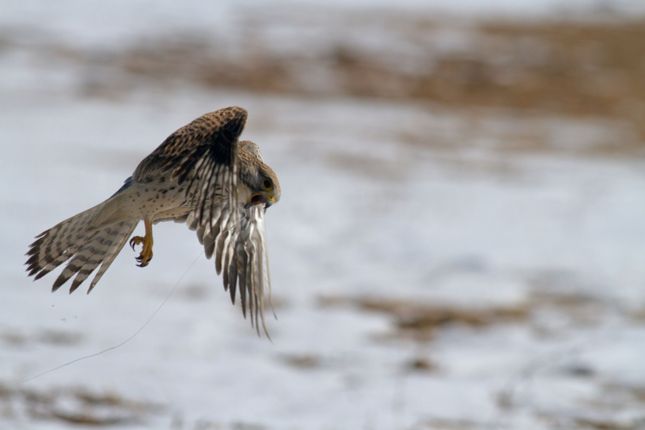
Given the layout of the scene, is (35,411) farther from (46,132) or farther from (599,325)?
(46,132)

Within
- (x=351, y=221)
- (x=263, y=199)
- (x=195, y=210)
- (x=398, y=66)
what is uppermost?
(x=398, y=66)

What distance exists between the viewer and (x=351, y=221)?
11742 millimetres

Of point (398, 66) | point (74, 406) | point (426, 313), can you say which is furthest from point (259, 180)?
point (398, 66)

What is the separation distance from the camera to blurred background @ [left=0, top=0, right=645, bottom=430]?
7.29m

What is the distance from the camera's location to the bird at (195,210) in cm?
323

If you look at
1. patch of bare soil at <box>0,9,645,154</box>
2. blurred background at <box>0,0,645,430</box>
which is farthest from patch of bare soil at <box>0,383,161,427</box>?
patch of bare soil at <box>0,9,645,154</box>

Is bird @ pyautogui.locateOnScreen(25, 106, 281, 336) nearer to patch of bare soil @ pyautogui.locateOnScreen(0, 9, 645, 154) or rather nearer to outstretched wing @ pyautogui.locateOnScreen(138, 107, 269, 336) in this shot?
outstretched wing @ pyautogui.locateOnScreen(138, 107, 269, 336)

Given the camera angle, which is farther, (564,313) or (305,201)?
(305,201)

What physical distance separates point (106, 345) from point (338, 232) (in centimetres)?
394

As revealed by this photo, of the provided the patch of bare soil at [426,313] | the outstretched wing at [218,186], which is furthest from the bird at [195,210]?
the patch of bare soil at [426,313]

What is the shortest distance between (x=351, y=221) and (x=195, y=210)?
8528 millimetres

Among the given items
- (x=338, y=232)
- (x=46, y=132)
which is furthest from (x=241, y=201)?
(x=46, y=132)

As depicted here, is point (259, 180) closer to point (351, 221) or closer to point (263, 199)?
point (263, 199)

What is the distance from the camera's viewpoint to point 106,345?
7.83m
